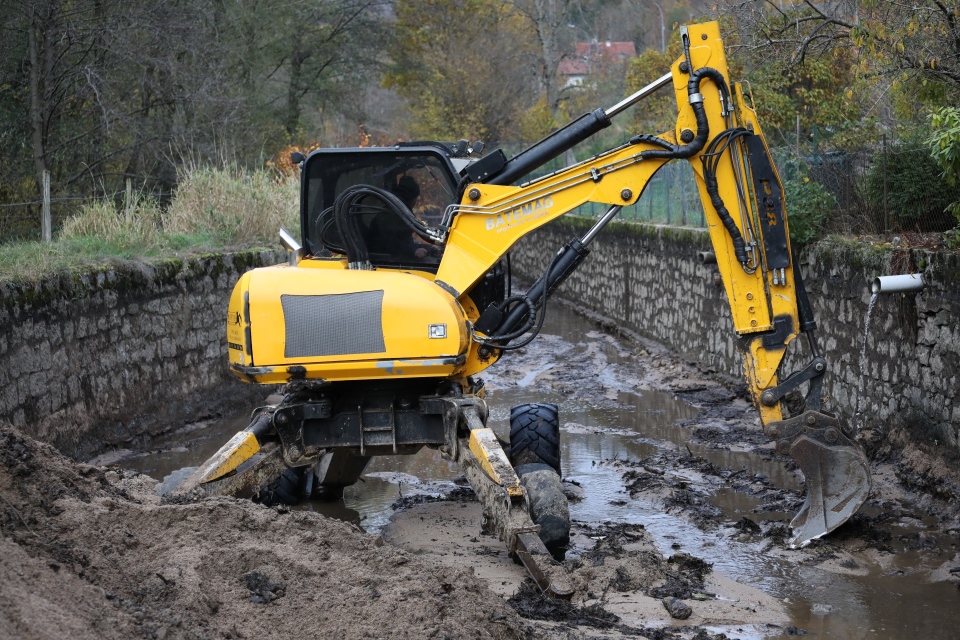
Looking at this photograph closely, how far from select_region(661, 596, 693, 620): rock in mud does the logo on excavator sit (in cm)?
286

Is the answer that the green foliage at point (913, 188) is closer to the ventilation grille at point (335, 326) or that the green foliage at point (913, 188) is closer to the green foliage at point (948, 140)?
the green foliage at point (948, 140)

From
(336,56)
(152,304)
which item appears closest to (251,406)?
(152,304)

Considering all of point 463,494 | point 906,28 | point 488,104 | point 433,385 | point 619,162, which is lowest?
point 463,494

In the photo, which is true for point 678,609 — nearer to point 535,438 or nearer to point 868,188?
point 535,438

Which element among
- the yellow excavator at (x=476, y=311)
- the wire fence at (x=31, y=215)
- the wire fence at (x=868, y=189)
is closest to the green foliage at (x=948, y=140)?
the wire fence at (x=868, y=189)

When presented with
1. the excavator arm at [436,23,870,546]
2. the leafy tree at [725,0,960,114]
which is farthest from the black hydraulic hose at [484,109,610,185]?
the leafy tree at [725,0,960,114]

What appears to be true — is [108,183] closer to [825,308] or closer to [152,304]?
[152,304]

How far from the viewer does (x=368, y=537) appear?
6445mm

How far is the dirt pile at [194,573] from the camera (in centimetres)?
449

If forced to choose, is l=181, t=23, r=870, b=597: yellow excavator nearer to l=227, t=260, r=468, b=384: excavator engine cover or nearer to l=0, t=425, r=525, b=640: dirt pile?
l=227, t=260, r=468, b=384: excavator engine cover

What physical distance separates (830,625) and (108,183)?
16636 mm

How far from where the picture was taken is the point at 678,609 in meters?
6.03

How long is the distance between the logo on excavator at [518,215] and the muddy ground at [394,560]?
225 cm

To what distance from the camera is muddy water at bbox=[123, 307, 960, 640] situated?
6.23m
